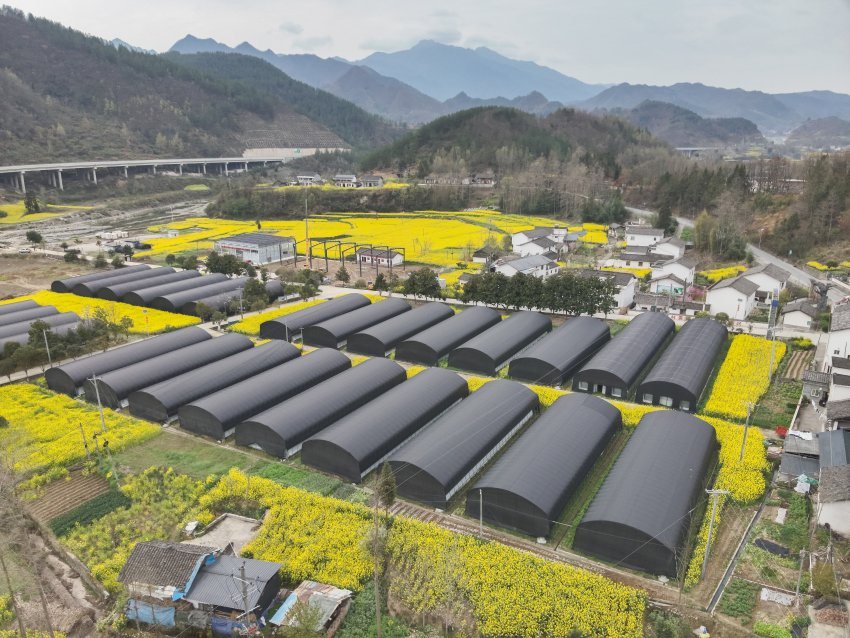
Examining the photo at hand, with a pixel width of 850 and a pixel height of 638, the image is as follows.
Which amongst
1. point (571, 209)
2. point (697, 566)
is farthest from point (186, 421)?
point (571, 209)

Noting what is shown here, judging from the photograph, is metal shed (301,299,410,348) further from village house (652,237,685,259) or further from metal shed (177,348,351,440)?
village house (652,237,685,259)

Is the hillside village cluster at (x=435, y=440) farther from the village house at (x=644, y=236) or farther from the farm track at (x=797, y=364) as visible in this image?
the village house at (x=644, y=236)

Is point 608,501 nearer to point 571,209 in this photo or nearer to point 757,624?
point 757,624

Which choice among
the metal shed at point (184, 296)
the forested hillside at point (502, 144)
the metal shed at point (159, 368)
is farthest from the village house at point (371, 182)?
the metal shed at point (159, 368)

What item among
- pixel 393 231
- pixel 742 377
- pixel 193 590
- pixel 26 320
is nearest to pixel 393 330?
pixel 742 377

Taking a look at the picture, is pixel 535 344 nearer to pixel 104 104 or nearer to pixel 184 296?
pixel 184 296

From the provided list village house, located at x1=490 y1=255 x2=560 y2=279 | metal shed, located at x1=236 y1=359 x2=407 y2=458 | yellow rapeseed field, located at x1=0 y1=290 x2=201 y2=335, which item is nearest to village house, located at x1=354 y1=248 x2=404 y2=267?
Result: village house, located at x1=490 y1=255 x2=560 y2=279
